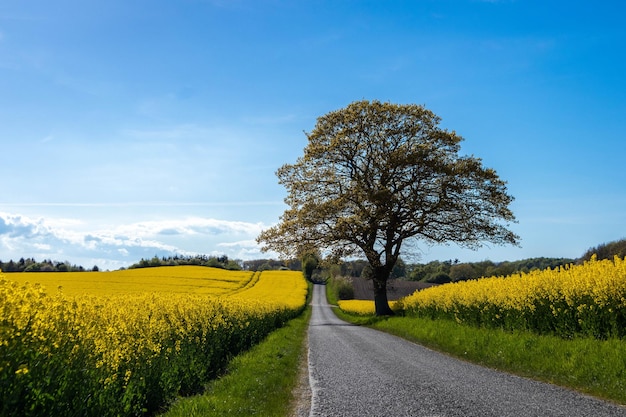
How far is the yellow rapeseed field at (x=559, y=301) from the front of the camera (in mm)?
12227

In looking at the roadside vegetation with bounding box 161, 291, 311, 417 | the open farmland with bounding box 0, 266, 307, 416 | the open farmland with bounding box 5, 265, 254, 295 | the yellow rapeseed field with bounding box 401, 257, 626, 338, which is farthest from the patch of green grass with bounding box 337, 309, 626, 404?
the open farmland with bounding box 5, 265, 254, 295

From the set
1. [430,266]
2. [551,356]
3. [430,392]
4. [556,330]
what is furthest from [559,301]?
[430,266]

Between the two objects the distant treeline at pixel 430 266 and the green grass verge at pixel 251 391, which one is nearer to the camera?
the green grass verge at pixel 251 391

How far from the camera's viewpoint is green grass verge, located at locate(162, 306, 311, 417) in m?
8.40

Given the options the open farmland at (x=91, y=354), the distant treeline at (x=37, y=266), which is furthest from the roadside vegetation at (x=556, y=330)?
the distant treeline at (x=37, y=266)

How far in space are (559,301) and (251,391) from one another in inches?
376

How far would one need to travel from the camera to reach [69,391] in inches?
224

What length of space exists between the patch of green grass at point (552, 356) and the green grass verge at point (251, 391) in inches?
227

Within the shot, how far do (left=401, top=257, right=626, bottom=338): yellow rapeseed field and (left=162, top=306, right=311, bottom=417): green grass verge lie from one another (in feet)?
25.7

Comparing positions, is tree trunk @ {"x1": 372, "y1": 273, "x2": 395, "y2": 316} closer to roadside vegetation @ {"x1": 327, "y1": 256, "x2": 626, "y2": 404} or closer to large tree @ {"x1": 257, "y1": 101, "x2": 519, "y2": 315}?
large tree @ {"x1": 257, "y1": 101, "x2": 519, "y2": 315}

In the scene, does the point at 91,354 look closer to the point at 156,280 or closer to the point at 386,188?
the point at 386,188

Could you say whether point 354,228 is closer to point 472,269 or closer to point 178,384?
point 178,384

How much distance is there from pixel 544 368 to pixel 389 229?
76.4ft

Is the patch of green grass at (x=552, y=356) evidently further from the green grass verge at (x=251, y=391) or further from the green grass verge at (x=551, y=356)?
the green grass verge at (x=251, y=391)
